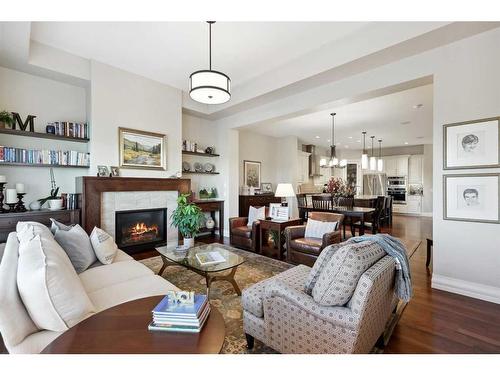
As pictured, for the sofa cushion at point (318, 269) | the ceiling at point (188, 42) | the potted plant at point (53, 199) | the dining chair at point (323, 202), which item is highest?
the ceiling at point (188, 42)

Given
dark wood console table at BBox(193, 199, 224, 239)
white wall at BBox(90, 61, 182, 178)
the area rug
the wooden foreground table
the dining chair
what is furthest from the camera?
the dining chair

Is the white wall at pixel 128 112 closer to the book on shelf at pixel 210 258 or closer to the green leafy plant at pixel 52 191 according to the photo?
the green leafy plant at pixel 52 191

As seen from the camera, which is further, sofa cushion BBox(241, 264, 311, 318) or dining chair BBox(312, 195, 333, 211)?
dining chair BBox(312, 195, 333, 211)

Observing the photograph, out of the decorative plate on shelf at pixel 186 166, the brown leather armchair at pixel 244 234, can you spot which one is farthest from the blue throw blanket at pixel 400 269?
the decorative plate on shelf at pixel 186 166

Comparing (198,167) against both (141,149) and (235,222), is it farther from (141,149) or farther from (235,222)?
(235,222)

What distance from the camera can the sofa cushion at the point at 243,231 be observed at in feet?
13.9

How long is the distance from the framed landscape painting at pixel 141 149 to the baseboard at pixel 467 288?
4.55 meters

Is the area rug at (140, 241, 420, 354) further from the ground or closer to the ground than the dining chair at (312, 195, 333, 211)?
closer to the ground

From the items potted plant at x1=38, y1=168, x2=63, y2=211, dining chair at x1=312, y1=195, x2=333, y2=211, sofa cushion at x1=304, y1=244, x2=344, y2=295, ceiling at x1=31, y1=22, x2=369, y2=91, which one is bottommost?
sofa cushion at x1=304, y1=244, x2=344, y2=295

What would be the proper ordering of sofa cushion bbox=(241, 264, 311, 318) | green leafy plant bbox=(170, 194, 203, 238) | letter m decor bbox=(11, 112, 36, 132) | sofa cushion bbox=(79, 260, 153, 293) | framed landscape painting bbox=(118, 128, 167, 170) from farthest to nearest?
framed landscape painting bbox=(118, 128, 167, 170)
letter m decor bbox=(11, 112, 36, 132)
green leafy plant bbox=(170, 194, 203, 238)
sofa cushion bbox=(79, 260, 153, 293)
sofa cushion bbox=(241, 264, 311, 318)

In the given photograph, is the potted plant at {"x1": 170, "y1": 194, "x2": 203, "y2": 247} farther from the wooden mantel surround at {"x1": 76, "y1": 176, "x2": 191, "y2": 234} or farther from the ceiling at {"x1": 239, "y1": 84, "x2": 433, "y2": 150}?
the ceiling at {"x1": 239, "y1": 84, "x2": 433, "y2": 150}

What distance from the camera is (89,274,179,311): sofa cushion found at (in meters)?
1.65

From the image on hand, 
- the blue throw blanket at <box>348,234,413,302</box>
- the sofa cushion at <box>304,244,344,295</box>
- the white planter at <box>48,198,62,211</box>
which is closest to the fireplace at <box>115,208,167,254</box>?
the white planter at <box>48,198,62,211</box>
